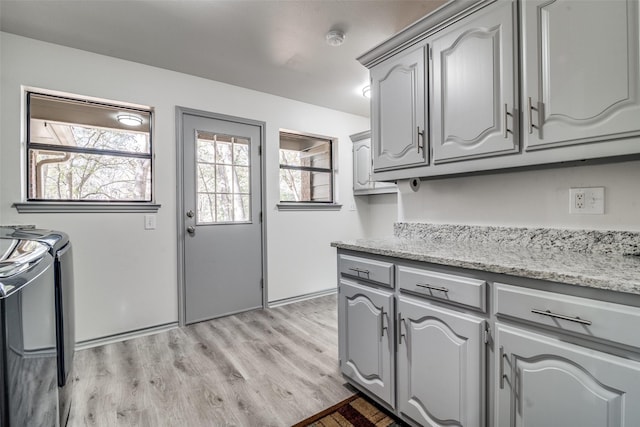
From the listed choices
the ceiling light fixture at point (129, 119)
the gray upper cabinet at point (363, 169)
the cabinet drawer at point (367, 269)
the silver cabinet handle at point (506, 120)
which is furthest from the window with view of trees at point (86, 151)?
the silver cabinet handle at point (506, 120)

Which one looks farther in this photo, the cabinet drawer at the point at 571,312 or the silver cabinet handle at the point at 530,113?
the silver cabinet handle at the point at 530,113

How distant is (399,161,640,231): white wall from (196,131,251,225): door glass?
177cm

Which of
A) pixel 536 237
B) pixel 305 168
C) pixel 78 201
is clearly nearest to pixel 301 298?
pixel 305 168

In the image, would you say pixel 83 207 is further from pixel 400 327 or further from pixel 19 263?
pixel 400 327

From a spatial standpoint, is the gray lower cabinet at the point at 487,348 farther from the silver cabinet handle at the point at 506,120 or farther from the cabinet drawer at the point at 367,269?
the silver cabinet handle at the point at 506,120

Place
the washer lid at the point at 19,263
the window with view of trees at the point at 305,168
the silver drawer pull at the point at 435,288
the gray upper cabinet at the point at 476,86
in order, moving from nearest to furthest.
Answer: the washer lid at the point at 19,263 → the silver drawer pull at the point at 435,288 → the gray upper cabinet at the point at 476,86 → the window with view of trees at the point at 305,168

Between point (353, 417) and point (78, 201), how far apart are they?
8.42ft

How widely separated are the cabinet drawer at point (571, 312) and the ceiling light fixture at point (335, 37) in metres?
1.98

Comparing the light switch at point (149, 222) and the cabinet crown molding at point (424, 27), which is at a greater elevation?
the cabinet crown molding at point (424, 27)

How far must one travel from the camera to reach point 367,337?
1.60m

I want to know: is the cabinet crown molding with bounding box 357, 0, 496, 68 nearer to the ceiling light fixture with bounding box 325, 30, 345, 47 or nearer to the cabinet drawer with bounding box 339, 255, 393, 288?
the ceiling light fixture with bounding box 325, 30, 345, 47

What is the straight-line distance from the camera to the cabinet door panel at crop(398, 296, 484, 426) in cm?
114

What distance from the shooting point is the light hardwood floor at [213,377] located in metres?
1.59

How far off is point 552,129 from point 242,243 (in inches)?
106
